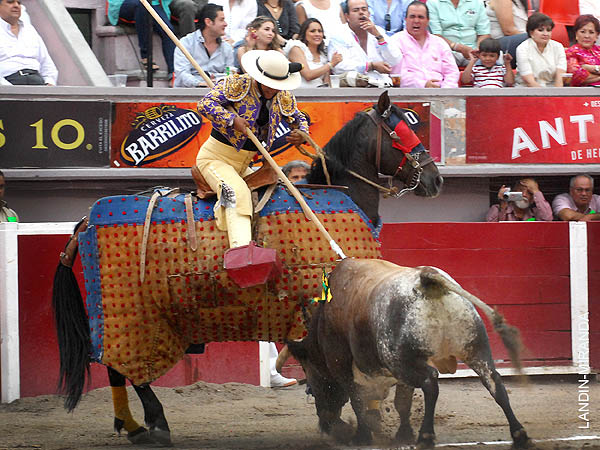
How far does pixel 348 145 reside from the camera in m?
5.30

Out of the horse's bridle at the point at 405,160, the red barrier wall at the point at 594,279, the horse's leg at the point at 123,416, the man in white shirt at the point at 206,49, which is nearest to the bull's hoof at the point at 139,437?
the horse's leg at the point at 123,416

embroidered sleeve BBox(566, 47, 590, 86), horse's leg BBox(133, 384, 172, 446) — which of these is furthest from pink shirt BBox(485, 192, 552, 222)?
horse's leg BBox(133, 384, 172, 446)

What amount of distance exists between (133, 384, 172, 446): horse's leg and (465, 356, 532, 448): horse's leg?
1.77m

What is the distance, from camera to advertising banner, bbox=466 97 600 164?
8125mm

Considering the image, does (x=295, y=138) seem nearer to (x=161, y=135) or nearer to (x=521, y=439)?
(x=521, y=439)

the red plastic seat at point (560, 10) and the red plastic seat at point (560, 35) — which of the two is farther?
the red plastic seat at point (560, 10)

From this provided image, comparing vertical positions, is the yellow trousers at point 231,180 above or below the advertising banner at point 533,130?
below

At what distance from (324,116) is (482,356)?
12.9ft

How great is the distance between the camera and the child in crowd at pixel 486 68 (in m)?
8.37

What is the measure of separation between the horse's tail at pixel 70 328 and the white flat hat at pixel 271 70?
1.23 m

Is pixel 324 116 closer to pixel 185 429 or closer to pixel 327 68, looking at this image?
pixel 327 68

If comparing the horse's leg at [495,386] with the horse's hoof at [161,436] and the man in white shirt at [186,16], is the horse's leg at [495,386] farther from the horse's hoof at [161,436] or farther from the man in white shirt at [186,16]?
the man in white shirt at [186,16]

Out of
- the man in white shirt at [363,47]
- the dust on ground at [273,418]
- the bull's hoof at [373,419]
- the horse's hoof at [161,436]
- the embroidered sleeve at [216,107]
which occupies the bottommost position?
the dust on ground at [273,418]

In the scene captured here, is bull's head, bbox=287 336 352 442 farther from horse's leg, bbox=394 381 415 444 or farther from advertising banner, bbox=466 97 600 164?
advertising banner, bbox=466 97 600 164
